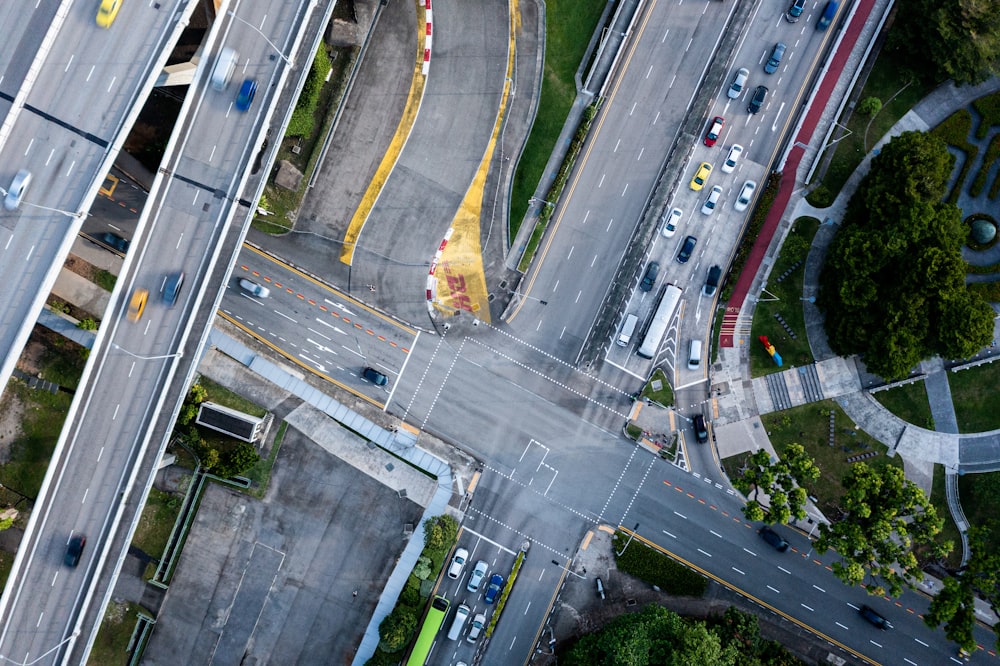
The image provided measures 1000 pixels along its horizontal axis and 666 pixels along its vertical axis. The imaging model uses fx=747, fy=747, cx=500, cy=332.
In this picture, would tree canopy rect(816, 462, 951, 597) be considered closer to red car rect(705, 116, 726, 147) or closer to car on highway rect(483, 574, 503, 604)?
car on highway rect(483, 574, 503, 604)

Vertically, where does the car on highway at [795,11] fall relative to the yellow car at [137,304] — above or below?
above

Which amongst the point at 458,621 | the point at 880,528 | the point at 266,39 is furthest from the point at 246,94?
the point at 880,528

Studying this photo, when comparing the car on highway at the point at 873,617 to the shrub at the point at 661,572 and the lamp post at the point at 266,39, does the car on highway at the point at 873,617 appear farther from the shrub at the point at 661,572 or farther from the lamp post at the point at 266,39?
the lamp post at the point at 266,39

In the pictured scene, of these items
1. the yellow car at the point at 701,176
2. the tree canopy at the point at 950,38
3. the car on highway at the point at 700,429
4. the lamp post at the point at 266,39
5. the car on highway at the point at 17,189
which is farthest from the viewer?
the car on highway at the point at 700,429

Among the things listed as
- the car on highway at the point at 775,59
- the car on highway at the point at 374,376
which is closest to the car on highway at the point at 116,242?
the car on highway at the point at 374,376

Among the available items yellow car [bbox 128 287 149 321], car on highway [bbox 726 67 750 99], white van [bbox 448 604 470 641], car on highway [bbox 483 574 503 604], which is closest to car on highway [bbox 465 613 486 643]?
white van [bbox 448 604 470 641]

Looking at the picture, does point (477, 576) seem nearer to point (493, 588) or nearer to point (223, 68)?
point (493, 588)

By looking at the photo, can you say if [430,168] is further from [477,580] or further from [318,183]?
[477,580]
